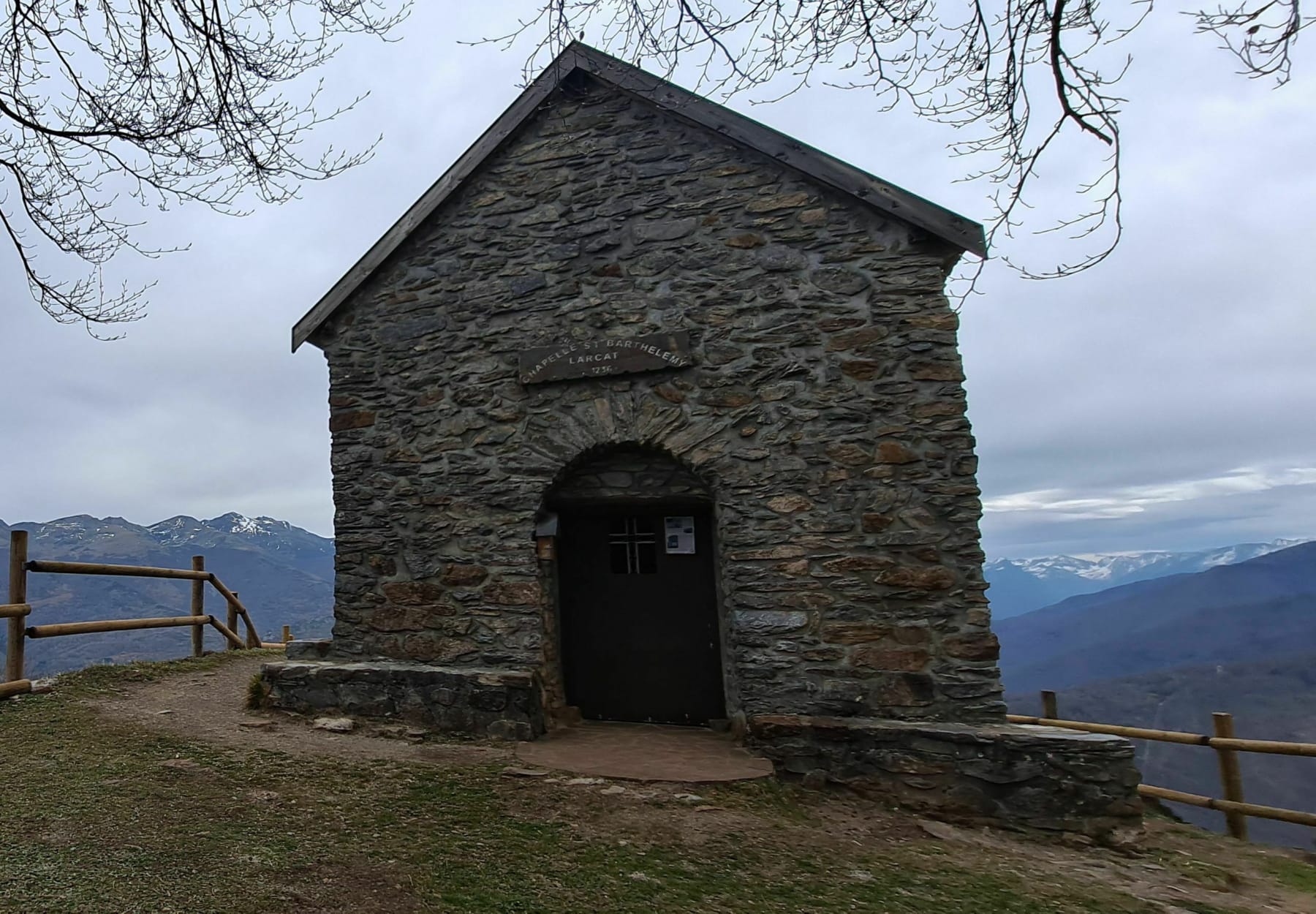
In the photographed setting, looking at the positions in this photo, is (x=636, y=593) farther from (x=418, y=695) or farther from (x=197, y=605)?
(x=197, y=605)

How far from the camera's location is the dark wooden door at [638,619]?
21.7 feet

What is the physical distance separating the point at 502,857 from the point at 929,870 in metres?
2.40

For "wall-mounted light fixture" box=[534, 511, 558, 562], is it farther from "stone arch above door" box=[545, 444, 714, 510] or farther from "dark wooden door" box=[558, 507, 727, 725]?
"dark wooden door" box=[558, 507, 727, 725]

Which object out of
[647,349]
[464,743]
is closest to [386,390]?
[647,349]

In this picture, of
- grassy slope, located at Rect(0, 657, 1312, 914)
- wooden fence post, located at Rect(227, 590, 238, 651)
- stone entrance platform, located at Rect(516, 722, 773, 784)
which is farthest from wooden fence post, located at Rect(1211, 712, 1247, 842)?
wooden fence post, located at Rect(227, 590, 238, 651)

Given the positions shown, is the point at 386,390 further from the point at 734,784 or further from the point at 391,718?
the point at 734,784

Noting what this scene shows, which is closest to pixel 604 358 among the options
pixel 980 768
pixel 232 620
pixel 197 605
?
pixel 980 768

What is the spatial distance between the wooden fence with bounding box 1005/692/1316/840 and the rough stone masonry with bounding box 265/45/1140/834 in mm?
1417

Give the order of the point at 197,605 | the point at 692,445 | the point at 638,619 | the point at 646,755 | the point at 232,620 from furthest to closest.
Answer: the point at 232,620
the point at 197,605
the point at 638,619
the point at 692,445
the point at 646,755

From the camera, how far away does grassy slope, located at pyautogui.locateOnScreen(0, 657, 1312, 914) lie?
3.25 m

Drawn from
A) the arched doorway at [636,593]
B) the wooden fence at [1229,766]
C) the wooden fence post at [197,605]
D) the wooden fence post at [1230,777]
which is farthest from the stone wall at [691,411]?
the wooden fence post at [197,605]

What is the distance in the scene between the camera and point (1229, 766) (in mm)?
6391

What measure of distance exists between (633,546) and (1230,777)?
5.71 m

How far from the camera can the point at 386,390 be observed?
699 cm
